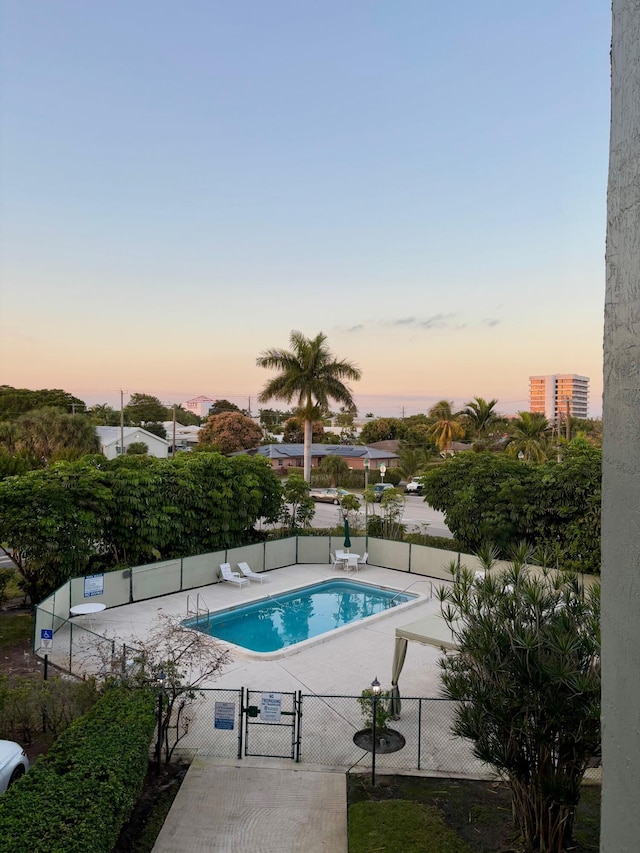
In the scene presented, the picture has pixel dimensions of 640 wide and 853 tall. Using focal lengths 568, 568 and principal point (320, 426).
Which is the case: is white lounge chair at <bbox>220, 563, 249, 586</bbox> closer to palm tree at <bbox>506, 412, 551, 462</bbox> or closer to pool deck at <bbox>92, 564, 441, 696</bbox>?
pool deck at <bbox>92, 564, 441, 696</bbox>

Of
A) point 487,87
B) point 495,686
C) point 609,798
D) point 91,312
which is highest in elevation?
point 487,87

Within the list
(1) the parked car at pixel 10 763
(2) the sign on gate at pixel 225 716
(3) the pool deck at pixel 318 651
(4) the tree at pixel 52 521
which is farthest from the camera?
(4) the tree at pixel 52 521

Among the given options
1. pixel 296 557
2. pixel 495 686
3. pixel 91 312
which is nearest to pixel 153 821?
pixel 495 686

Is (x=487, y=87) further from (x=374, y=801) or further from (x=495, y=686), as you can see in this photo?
(x=374, y=801)

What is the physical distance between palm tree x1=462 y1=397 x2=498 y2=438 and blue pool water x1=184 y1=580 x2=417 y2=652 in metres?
35.1

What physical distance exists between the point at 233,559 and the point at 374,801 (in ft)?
45.6

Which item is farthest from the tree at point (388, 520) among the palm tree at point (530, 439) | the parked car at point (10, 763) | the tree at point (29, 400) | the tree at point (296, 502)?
the tree at point (29, 400)

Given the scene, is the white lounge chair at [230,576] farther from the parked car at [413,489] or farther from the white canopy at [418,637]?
the parked car at [413,489]

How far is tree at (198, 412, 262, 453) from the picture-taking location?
59656 millimetres

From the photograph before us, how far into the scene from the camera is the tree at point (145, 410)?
10656 cm

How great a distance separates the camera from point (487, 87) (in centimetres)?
1945

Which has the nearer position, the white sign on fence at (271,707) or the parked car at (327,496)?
the white sign on fence at (271,707)

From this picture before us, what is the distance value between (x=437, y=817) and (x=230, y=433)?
53.1 meters

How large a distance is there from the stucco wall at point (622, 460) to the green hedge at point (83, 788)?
592cm
